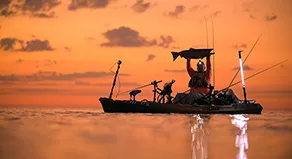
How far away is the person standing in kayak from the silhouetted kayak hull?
9.03 ft

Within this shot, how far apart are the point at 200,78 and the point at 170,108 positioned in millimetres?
3903

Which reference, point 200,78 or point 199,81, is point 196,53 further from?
point 199,81

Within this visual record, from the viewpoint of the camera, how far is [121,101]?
43125mm

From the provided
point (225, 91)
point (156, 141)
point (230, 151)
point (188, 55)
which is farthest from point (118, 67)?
point (230, 151)

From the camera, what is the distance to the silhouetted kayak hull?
41500mm

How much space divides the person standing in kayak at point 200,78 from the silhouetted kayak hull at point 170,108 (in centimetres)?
275

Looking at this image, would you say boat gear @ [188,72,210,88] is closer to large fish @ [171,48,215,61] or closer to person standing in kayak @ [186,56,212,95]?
person standing in kayak @ [186,56,212,95]

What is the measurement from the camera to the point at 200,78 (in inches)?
1731

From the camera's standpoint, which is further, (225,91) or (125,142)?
(225,91)

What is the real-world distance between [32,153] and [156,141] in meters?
4.30

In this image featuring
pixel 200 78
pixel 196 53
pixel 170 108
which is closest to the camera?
pixel 170 108

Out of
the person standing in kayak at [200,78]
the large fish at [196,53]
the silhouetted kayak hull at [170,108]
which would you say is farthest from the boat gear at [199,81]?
the silhouetted kayak hull at [170,108]

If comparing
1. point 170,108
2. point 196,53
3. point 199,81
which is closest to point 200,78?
point 199,81

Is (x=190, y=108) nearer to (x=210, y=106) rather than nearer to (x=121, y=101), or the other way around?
(x=210, y=106)
